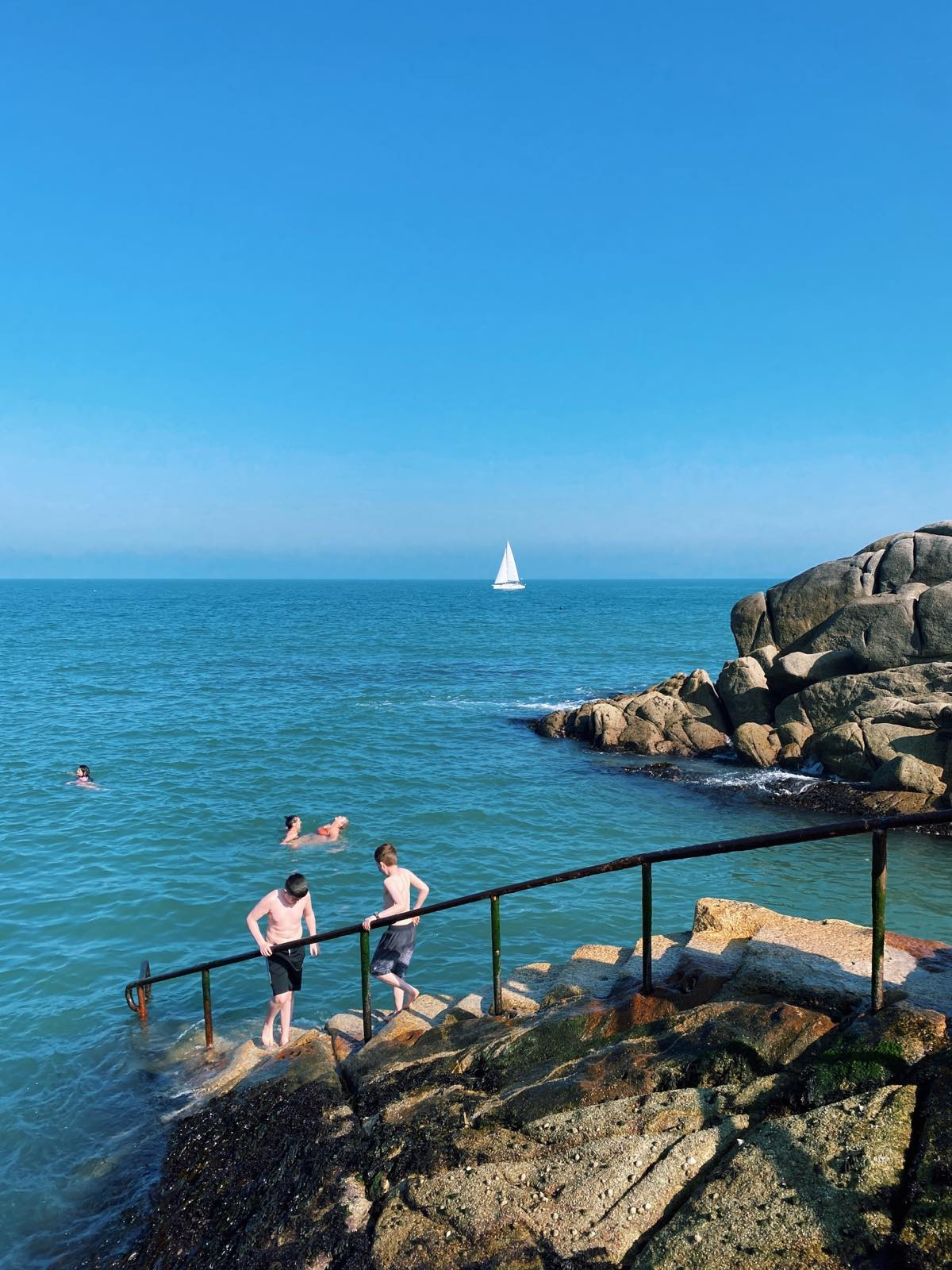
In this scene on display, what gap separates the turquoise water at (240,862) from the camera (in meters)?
8.86

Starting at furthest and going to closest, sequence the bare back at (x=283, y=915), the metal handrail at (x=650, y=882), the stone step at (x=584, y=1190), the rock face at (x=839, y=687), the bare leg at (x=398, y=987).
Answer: the rock face at (x=839, y=687), the bare back at (x=283, y=915), the bare leg at (x=398, y=987), the metal handrail at (x=650, y=882), the stone step at (x=584, y=1190)

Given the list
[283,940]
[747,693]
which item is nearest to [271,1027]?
[283,940]

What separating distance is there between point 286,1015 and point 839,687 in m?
18.7

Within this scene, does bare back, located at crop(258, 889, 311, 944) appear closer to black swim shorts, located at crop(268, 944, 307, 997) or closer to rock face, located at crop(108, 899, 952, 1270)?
black swim shorts, located at crop(268, 944, 307, 997)

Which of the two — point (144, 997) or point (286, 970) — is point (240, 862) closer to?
point (144, 997)

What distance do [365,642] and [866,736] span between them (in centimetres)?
4822

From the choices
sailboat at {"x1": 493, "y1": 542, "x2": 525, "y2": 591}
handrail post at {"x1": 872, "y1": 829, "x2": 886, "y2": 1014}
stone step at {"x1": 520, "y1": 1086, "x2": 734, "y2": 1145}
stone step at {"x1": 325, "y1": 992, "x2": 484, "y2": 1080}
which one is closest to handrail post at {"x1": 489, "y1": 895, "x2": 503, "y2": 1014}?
stone step at {"x1": 325, "y1": 992, "x2": 484, "y2": 1080}

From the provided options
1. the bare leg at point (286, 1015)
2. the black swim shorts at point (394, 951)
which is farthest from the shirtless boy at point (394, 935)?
the bare leg at point (286, 1015)

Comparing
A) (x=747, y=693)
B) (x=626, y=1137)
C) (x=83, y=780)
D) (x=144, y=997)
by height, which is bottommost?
(x=83, y=780)

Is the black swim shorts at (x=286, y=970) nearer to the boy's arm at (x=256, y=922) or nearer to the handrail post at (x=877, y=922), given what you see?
the boy's arm at (x=256, y=922)

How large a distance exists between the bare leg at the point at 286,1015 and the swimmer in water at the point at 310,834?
8.34 m

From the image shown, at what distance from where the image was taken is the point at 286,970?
877 centimetres

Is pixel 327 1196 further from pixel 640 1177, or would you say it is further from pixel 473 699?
pixel 473 699

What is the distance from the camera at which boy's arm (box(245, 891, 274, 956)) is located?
27.5 ft
